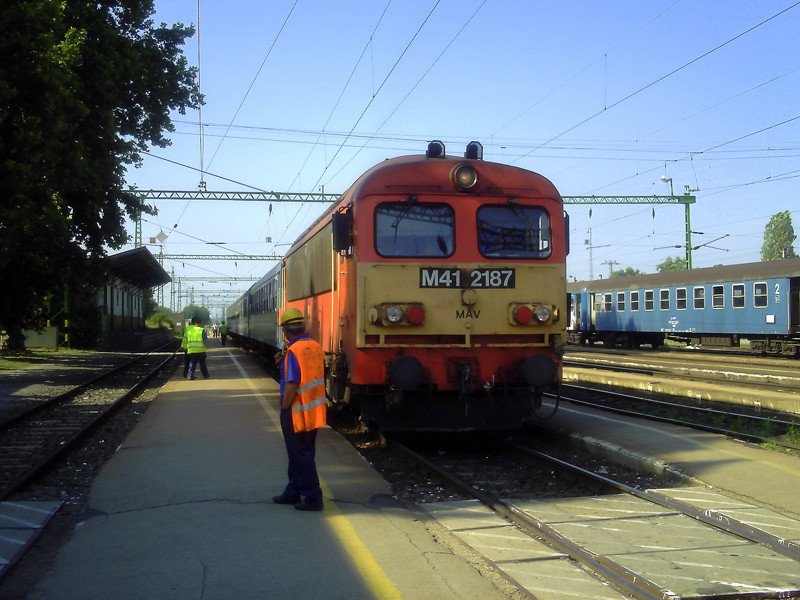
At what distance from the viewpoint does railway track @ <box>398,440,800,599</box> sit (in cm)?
446

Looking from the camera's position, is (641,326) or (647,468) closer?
(647,468)

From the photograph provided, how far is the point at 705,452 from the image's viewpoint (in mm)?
8227

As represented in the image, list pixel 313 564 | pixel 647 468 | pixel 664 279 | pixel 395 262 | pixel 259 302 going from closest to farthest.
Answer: pixel 313 564
pixel 647 468
pixel 395 262
pixel 259 302
pixel 664 279

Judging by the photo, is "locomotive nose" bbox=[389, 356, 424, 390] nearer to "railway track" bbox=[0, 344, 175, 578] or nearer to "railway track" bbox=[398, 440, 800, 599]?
"railway track" bbox=[398, 440, 800, 599]

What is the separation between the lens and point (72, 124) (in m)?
16.2

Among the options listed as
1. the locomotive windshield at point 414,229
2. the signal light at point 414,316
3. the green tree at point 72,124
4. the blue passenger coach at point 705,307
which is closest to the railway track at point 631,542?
the signal light at point 414,316

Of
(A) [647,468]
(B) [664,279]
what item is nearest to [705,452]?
(A) [647,468]

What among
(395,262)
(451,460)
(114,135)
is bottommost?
(451,460)

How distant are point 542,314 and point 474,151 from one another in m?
2.23

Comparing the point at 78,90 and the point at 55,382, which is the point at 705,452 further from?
the point at 55,382

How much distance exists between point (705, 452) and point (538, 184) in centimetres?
360

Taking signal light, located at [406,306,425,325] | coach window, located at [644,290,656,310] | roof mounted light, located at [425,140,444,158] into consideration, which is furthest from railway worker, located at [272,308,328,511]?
coach window, located at [644,290,656,310]

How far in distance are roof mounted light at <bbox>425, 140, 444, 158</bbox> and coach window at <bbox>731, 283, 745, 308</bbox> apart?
19.1 metres

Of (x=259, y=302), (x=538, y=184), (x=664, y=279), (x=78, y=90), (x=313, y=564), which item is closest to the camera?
(x=313, y=564)
